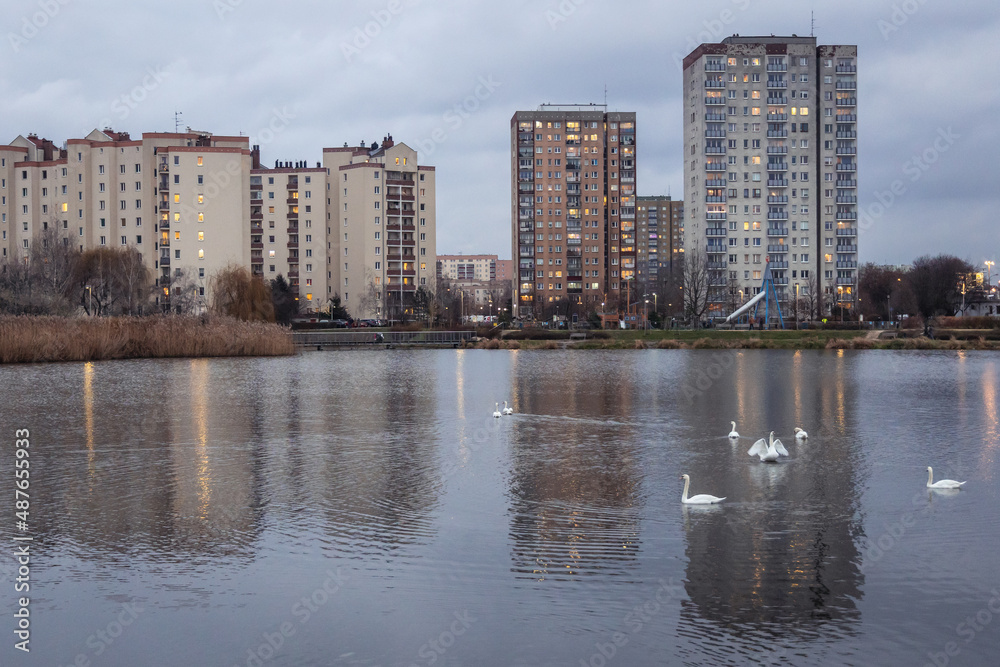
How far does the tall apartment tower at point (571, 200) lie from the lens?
17525cm

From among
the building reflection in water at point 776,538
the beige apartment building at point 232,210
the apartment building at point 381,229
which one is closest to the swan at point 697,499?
the building reflection in water at point 776,538

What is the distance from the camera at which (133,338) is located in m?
56.6

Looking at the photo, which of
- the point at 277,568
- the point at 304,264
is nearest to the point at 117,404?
the point at 277,568

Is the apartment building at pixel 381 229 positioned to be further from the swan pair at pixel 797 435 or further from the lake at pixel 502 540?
the swan pair at pixel 797 435

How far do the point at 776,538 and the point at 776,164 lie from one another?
12516 centimetres

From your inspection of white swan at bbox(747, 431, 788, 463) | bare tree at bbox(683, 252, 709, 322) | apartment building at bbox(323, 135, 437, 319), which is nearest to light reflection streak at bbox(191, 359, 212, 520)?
white swan at bbox(747, 431, 788, 463)

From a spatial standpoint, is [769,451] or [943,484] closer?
[943,484]

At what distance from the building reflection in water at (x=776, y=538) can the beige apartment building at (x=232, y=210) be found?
102499mm

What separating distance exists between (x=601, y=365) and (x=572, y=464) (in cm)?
3274

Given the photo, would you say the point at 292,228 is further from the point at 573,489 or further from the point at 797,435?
the point at 573,489

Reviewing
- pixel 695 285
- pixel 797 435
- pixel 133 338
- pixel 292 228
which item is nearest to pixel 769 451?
pixel 797 435

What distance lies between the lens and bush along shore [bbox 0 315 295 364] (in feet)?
166

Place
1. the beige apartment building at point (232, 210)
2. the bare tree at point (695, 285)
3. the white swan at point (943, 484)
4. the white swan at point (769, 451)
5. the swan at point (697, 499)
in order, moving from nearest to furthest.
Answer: the swan at point (697, 499) < the white swan at point (943, 484) < the white swan at point (769, 451) < the bare tree at point (695, 285) < the beige apartment building at point (232, 210)

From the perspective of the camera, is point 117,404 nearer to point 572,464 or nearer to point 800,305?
point 572,464
